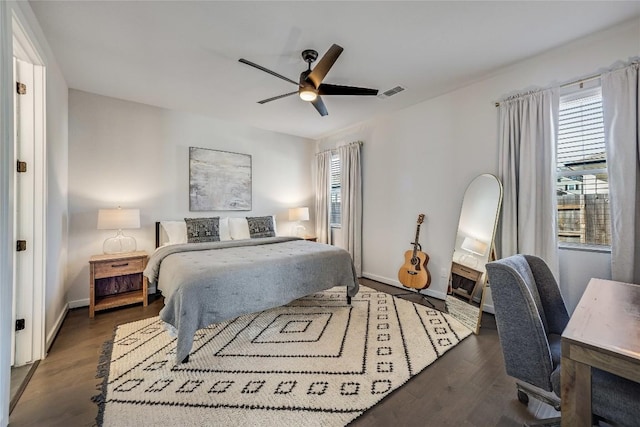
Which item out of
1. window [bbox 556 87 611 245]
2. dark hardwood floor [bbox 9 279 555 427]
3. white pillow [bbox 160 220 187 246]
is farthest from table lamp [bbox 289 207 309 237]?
window [bbox 556 87 611 245]

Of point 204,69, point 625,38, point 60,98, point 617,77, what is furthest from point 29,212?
point 625,38

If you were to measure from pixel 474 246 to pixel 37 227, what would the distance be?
397 cm

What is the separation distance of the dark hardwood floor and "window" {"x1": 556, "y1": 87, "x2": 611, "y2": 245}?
50.6 inches

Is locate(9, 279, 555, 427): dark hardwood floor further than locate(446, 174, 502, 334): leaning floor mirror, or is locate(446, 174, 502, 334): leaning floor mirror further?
locate(446, 174, 502, 334): leaning floor mirror

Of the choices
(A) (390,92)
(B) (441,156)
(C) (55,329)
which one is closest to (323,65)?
(A) (390,92)

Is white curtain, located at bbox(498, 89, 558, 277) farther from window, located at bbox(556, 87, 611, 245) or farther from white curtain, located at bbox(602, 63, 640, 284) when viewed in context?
white curtain, located at bbox(602, 63, 640, 284)

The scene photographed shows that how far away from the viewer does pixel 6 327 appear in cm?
142

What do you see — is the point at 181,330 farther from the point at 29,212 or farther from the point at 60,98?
the point at 60,98

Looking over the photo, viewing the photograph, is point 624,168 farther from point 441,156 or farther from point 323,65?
point 323,65

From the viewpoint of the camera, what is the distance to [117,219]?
3.06 meters

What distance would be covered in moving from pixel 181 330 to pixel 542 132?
3.56 m

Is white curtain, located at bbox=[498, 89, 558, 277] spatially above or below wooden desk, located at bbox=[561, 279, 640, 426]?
above

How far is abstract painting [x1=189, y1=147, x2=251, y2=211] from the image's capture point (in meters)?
4.03

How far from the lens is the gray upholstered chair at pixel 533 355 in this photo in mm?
1008
